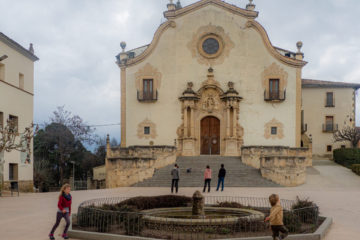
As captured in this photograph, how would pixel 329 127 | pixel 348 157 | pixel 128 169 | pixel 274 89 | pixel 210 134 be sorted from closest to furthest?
pixel 128 169, pixel 274 89, pixel 348 157, pixel 210 134, pixel 329 127

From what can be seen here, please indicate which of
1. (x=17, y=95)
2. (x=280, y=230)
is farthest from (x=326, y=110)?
(x=280, y=230)

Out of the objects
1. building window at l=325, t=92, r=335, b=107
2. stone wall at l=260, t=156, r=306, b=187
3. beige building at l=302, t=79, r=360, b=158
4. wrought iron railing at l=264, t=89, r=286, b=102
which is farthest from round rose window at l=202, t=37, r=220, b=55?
building window at l=325, t=92, r=335, b=107

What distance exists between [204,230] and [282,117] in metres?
25.8

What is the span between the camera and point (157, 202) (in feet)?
43.7

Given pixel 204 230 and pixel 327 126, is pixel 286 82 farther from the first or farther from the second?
pixel 204 230

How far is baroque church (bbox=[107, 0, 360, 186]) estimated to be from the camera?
3369cm

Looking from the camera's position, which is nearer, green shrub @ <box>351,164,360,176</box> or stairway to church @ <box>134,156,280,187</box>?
stairway to church @ <box>134,156,280,187</box>

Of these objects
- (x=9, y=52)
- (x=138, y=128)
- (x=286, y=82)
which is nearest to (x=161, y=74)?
(x=138, y=128)

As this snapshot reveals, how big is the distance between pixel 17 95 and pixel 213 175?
43.6ft

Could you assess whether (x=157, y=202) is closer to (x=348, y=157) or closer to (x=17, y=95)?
(x=17, y=95)

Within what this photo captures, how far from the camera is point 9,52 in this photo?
26297 mm

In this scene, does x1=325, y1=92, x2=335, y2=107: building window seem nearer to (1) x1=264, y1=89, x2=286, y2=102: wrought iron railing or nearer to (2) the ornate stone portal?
(1) x1=264, y1=89, x2=286, y2=102: wrought iron railing

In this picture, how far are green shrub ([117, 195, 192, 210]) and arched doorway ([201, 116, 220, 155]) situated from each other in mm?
20507

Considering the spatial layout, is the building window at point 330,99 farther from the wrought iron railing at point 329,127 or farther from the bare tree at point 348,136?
the bare tree at point 348,136
